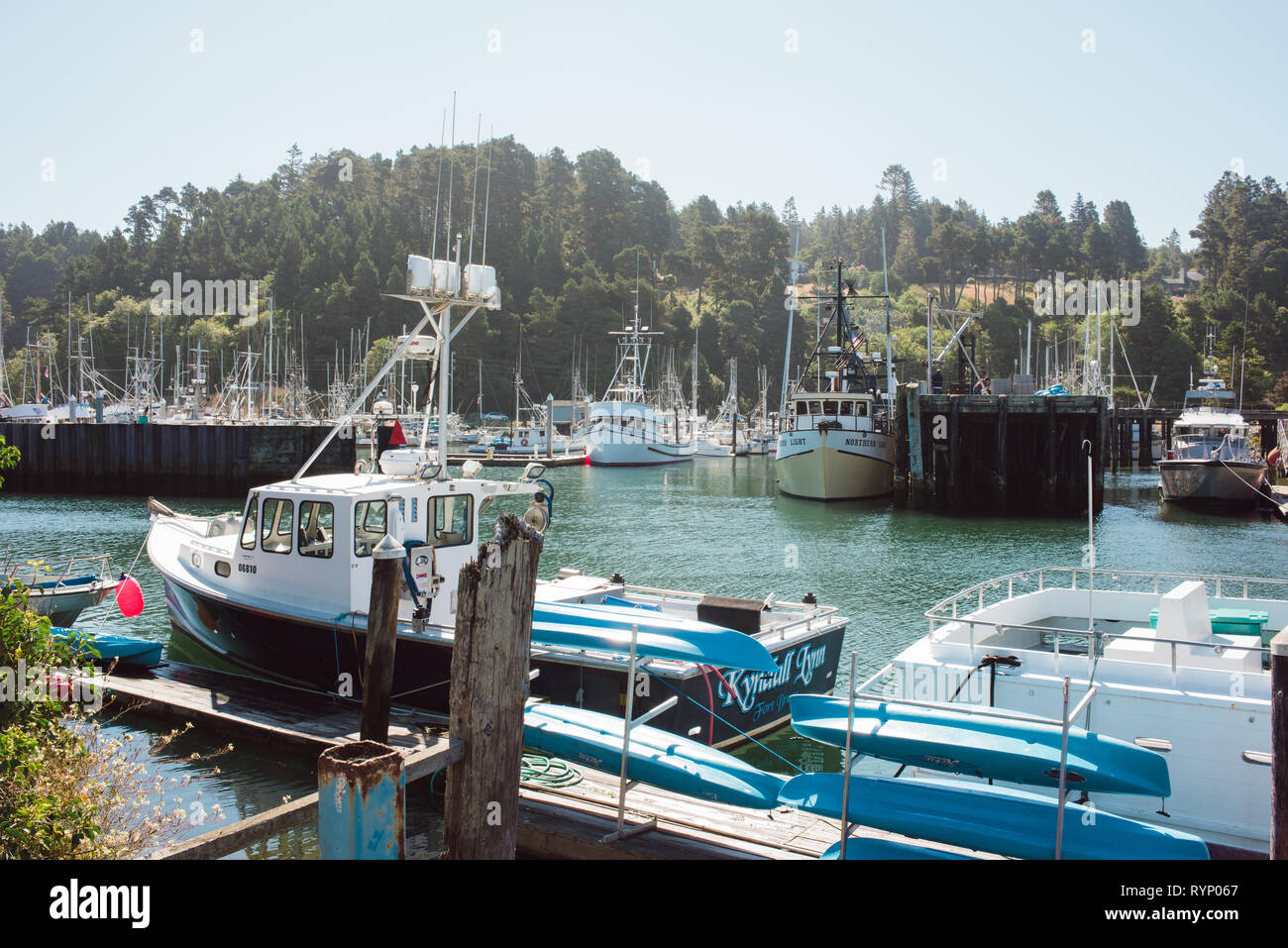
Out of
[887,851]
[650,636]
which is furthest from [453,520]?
[887,851]

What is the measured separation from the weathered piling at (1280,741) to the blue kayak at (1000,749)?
2.69 ft

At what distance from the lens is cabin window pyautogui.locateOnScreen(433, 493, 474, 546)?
41.5ft

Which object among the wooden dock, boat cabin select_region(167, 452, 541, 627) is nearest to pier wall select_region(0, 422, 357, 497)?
the wooden dock

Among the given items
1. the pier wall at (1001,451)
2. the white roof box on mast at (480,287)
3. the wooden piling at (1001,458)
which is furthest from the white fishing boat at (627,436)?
the white roof box on mast at (480,287)

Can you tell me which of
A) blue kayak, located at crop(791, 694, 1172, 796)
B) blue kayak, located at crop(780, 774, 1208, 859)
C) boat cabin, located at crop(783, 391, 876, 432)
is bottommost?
blue kayak, located at crop(780, 774, 1208, 859)

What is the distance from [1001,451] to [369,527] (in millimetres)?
39858

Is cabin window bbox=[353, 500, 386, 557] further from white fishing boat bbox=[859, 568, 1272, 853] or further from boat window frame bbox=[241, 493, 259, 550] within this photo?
white fishing boat bbox=[859, 568, 1272, 853]

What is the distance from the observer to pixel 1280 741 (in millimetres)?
5391

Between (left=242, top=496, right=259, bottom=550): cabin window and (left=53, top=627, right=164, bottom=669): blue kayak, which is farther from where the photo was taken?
(left=53, top=627, right=164, bottom=669): blue kayak

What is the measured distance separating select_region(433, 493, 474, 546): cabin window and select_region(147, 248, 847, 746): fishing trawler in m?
0.02

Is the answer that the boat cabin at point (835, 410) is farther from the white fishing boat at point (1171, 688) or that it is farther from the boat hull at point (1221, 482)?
the white fishing boat at point (1171, 688)

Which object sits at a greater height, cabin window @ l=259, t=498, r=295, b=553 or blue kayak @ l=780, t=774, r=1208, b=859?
cabin window @ l=259, t=498, r=295, b=553
